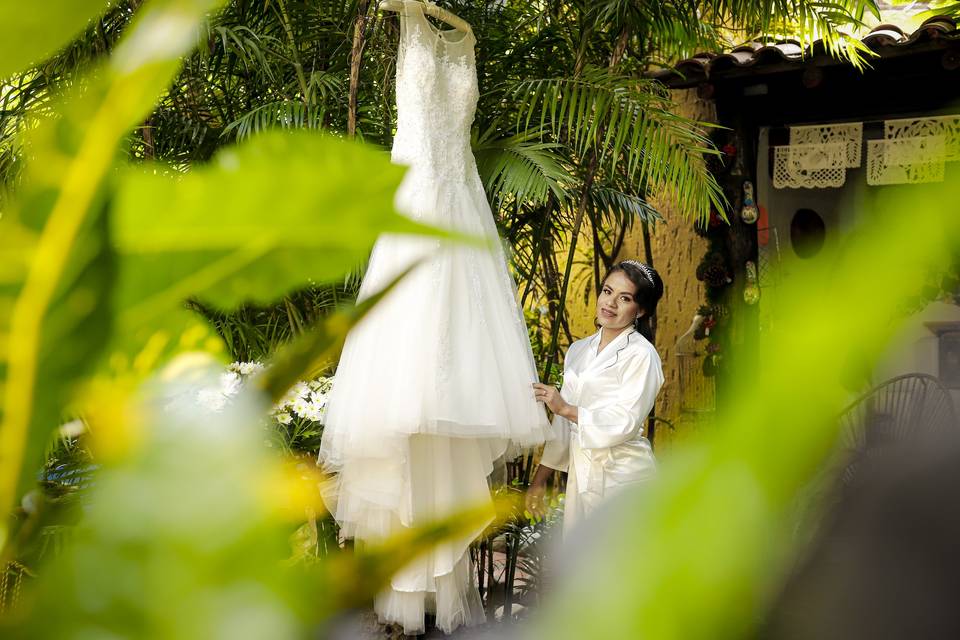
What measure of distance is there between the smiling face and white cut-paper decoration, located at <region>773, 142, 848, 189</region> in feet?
5.67

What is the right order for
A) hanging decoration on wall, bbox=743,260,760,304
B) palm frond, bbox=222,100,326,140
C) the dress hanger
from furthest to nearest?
hanging decoration on wall, bbox=743,260,760,304 < palm frond, bbox=222,100,326,140 < the dress hanger

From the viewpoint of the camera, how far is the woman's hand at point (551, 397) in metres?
2.42

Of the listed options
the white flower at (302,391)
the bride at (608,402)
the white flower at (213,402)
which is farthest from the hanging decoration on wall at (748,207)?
the white flower at (213,402)

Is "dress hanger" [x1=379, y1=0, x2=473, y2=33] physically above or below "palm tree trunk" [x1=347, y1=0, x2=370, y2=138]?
above

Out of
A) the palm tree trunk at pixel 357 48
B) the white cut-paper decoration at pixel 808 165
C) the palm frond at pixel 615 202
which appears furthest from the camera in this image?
the white cut-paper decoration at pixel 808 165

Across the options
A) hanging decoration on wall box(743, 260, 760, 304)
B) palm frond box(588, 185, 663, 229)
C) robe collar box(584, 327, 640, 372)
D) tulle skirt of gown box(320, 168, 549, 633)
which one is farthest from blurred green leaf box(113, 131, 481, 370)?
hanging decoration on wall box(743, 260, 760, 304)

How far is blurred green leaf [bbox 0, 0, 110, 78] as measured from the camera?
0.09m

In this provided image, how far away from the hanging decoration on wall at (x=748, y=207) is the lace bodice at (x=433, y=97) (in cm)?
194

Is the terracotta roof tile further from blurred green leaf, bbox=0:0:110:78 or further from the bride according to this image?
blurred green leaf, bbox=0:0:110:78

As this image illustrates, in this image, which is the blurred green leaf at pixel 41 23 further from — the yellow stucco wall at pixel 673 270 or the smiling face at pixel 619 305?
the yellow stucco wall at pixel 673 270

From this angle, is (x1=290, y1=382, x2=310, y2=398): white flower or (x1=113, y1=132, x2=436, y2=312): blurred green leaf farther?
(x1=290, y1=382, x2=310, y2=398): white flower

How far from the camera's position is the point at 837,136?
392cm

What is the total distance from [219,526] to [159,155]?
298cm

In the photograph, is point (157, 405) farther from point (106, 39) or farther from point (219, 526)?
point (106, 39)
